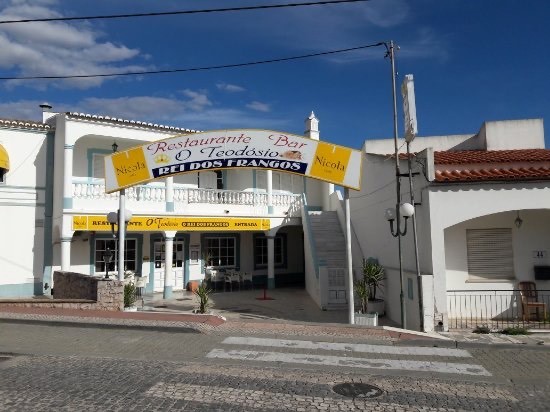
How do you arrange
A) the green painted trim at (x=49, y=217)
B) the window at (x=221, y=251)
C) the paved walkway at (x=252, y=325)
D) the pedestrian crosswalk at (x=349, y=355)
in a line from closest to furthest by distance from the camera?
1. the pedestrian crosswalk at (x=349, y=355)
2. the paved walkway at (x=252, y=325)
3. the green painted trim at (x=49, y=217)
4. the window at (x=221, y=251)

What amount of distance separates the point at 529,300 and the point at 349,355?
634cm

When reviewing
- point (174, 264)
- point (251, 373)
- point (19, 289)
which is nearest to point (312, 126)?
point (174, 264)

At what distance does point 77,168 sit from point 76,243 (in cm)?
288

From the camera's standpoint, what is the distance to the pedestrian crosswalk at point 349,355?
7871 millimetres

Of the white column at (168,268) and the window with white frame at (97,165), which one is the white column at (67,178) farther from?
the white column at (168,268)

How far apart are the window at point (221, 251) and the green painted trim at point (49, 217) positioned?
6.40m

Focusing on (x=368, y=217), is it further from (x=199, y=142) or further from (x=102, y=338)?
(x=102, y=338)

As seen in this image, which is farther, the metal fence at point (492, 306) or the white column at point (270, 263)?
the white column at point (270, 263)

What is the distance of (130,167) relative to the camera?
1249cm

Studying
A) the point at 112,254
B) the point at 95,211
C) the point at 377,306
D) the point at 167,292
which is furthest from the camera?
the point at 112,254

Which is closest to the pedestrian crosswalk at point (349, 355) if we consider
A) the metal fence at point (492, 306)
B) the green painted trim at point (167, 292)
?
the metal fence at point (492, 306)

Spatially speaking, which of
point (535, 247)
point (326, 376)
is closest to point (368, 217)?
point (535, 247)

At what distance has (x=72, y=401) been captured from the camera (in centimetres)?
588

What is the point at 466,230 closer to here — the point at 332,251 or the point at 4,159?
the point at 332,251
